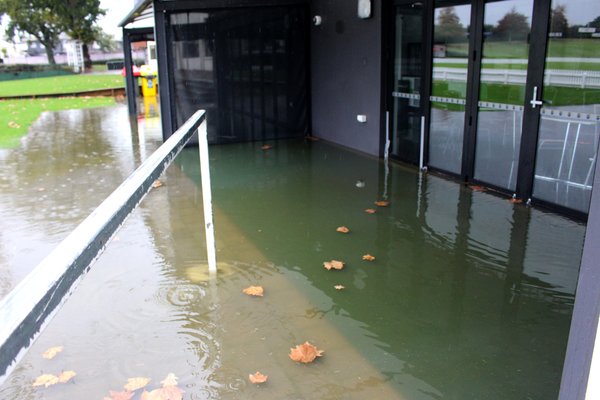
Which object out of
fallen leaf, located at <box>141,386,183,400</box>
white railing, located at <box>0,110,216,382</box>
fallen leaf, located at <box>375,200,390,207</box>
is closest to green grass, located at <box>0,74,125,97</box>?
fallen leaf, located at <box>375,200,390,207</box>

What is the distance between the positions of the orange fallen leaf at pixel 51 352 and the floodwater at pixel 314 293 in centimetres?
4

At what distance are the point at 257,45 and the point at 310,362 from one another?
317 inches

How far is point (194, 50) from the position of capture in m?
9.70

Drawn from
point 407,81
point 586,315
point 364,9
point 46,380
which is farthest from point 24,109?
point 586,315

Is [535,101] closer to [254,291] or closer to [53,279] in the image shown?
[254,291]

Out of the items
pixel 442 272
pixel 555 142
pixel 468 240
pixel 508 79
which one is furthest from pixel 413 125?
pixel 442 272

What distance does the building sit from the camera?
201 inches

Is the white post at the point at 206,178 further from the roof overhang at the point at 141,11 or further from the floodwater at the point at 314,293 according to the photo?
the roof overhang at the point at 141,11

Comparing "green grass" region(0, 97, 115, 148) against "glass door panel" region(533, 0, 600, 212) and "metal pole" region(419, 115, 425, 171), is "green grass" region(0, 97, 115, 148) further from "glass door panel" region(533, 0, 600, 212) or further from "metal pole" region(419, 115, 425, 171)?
"glass door panel" region(533, 0, 600, 212)

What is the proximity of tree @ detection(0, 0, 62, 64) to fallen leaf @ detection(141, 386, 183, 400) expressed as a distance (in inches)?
2155

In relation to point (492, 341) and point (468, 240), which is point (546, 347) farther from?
point (468, 240)

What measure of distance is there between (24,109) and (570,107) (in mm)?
16576

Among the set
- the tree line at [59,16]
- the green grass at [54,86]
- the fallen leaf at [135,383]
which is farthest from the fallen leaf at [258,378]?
the tree line at [59,16]

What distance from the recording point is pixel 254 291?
12.6 feet
